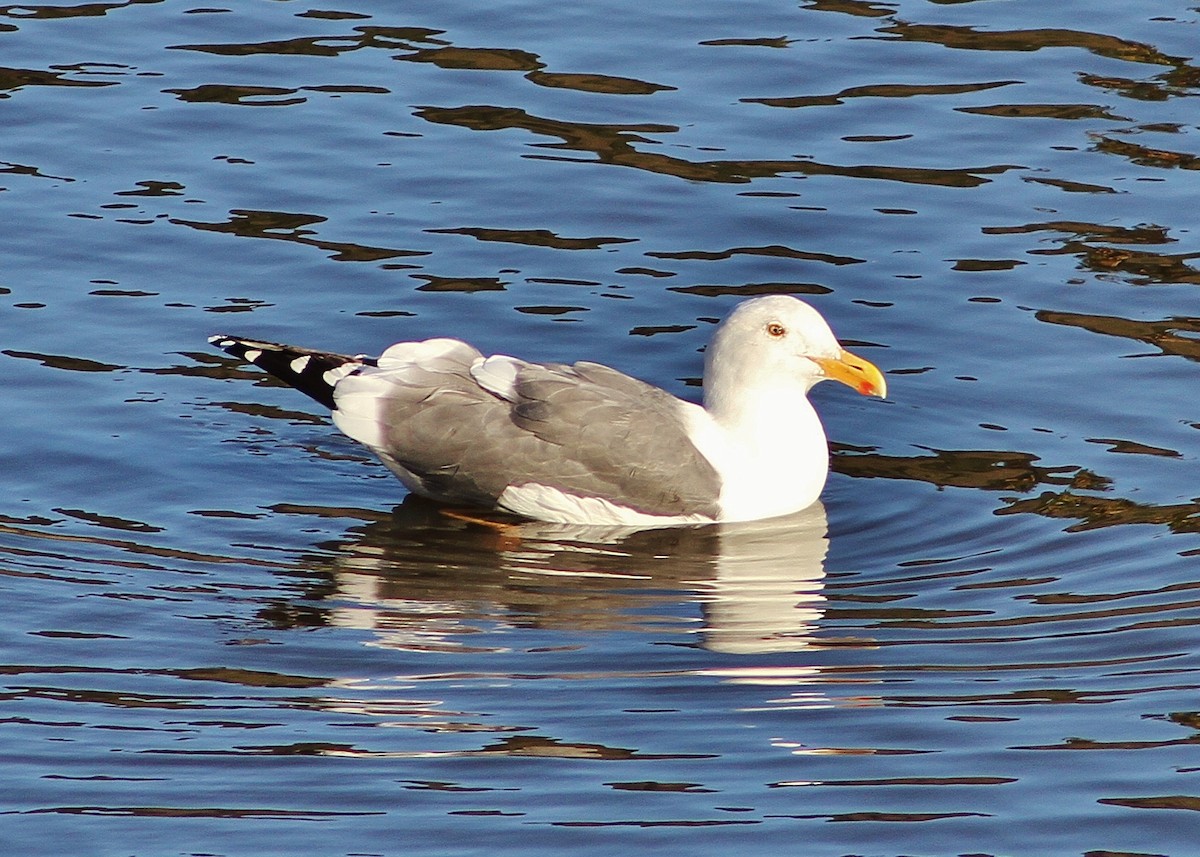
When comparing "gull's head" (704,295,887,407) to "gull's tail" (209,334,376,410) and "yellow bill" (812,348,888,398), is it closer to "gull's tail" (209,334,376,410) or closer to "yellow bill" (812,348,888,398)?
"yellow bill" (812,348,888,398)

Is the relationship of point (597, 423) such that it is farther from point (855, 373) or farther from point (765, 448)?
point (855, 373)

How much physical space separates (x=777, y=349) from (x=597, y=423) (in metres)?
0.84

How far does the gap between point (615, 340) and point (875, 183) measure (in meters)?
2.09

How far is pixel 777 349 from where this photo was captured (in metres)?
8.87

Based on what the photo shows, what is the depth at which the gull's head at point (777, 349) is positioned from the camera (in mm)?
8844

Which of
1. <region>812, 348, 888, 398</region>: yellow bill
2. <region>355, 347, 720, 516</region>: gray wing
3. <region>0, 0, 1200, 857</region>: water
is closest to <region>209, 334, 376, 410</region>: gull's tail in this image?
<region>355, 347, 720, 516</region>: gray wing

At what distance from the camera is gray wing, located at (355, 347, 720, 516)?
862 centimetres

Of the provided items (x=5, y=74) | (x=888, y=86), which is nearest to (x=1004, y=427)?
(x=888, y=86)

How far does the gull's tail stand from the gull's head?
1.49 m

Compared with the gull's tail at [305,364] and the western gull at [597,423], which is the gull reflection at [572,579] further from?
the gull's tail at [305,364]

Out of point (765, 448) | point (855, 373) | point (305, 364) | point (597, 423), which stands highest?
point (855, 373)

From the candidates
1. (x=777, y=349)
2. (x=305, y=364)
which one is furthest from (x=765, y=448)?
(x=305, y=364)

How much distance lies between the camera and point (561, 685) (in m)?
6.99

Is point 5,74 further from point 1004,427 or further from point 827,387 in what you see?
point 1004,427
